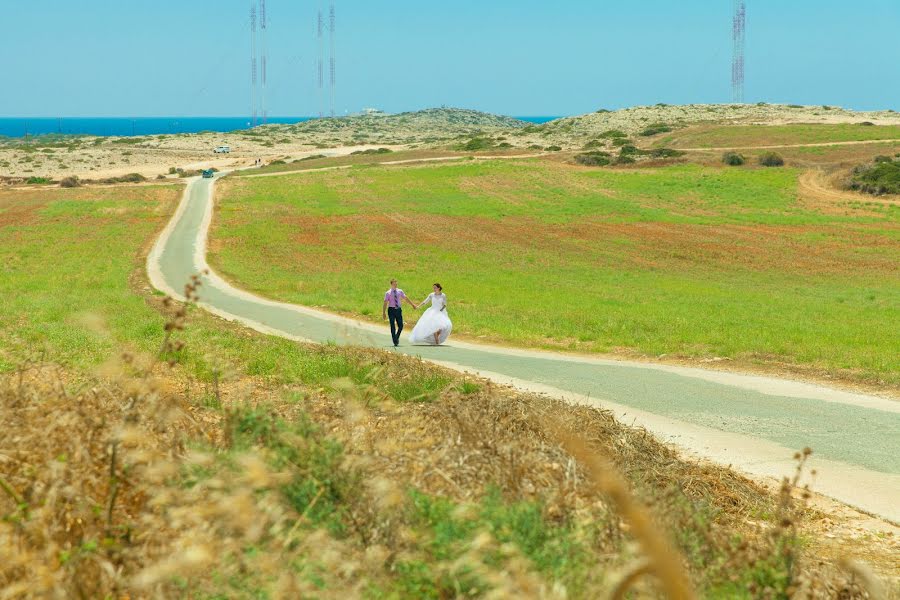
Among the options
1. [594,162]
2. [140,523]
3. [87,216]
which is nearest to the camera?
[140,523]

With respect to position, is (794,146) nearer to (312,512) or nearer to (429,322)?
(429,322)

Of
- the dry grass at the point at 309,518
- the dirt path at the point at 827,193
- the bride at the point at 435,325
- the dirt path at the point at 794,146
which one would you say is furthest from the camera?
the dirt path at the point at 794,146

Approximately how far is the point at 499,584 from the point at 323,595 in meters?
0.80

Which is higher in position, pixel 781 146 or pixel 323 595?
pixel 781 146

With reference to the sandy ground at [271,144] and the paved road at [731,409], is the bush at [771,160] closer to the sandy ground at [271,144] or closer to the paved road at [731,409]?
the sandy ground at [271,144]

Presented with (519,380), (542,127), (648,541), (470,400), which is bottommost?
(519,380)

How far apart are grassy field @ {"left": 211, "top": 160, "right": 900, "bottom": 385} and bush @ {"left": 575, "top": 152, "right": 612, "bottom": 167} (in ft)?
17.2

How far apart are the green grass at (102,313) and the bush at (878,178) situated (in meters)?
52.7

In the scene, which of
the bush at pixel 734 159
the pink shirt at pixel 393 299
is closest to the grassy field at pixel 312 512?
the pink shirt at pixel 393 299

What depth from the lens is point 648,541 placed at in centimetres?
259

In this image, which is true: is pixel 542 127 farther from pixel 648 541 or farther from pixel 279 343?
pixel 648 541

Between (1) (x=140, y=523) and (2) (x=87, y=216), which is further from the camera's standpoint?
(2) (x=87, y=216)

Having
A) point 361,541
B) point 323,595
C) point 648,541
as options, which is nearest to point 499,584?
point 323,595

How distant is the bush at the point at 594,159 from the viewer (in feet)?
304
